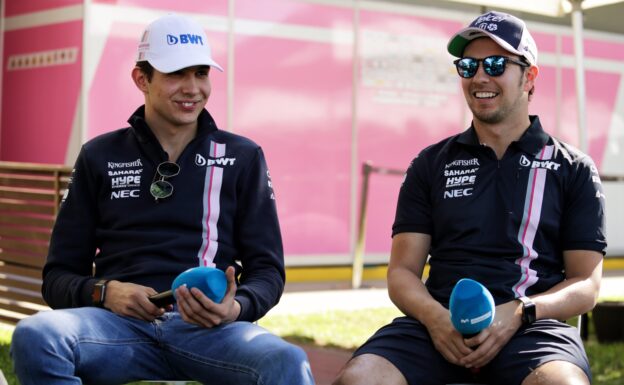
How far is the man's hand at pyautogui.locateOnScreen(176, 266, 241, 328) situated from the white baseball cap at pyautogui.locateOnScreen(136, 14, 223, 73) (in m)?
0.80

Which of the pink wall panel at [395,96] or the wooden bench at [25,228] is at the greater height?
the pink wall panel at [395,96]

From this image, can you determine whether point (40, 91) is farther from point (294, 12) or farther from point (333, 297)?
point (333, 297)

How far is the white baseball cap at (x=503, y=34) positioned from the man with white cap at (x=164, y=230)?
85 cm

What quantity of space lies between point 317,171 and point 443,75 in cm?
195

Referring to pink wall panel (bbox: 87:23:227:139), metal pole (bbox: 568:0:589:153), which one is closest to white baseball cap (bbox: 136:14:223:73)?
metal pole (bbox: 568:0:589:153)

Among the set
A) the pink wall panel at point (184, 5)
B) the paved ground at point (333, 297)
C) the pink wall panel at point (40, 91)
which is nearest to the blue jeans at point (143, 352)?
the paved ground at point (333, 297)

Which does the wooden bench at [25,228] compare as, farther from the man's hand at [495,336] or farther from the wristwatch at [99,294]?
the man's hand at [495,336]

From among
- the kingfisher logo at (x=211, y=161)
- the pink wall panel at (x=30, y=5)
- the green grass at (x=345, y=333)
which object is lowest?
the green grass at (x=345, y=333)

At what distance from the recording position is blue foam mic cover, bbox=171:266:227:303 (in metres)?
3.03

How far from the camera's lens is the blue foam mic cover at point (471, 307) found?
121 inches

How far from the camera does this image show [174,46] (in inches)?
139

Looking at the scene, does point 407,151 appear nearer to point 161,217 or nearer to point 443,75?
point 443,75

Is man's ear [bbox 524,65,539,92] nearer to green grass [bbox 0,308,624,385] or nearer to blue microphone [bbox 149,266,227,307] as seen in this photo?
blue microphone [bbox 149,266,227,307]

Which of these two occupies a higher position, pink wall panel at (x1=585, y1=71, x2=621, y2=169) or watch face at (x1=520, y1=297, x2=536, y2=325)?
pink wall panel at (x1=585, y1=71, x2=621, y2=169)
